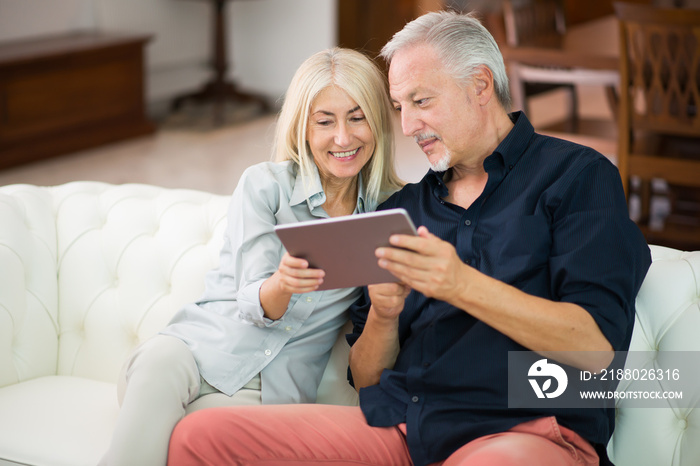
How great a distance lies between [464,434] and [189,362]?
23.2 inches

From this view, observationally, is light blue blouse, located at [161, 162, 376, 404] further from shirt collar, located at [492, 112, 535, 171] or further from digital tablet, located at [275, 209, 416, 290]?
shirt collar, located at [492, 112, 535, 171]

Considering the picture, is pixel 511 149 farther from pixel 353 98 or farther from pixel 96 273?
pixel 96 273

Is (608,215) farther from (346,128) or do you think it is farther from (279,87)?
(279,87)

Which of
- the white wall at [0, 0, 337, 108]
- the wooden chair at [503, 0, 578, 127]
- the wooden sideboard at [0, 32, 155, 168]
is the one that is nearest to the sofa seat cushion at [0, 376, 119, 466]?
the wooden chair at [503, 0, 578, 127]

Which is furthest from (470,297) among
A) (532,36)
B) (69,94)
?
(69,94)

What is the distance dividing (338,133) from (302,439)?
2.15 ft

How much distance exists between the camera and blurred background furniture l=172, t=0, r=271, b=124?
6.37m

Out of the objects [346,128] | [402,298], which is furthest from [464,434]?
[346,128]

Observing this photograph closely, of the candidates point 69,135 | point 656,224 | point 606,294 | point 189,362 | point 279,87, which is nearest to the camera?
point 606,294

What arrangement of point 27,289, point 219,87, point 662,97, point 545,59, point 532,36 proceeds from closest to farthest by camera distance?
point 27,289 < point 662,97 < point 545,59 < point 532,36 < point 219,87

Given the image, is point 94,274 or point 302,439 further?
point 94,274

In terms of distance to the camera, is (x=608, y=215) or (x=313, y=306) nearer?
(x=608, y=215)

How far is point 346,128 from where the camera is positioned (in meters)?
1.77

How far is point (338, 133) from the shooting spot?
69.5 inches
